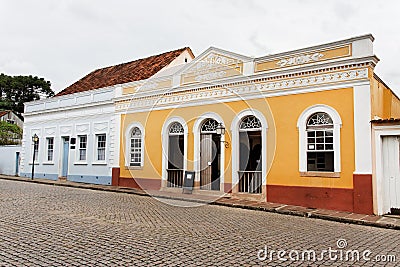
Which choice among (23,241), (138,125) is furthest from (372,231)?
(138,125)

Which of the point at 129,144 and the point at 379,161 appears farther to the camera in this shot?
the point at 129,144

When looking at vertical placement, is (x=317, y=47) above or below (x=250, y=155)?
above

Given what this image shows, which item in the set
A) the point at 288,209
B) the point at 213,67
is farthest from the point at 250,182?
the point at 213,67

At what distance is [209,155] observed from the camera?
13547mm

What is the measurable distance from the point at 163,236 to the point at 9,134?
89.4 ft

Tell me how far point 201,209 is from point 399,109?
843cm

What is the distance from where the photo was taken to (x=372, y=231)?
784 cm

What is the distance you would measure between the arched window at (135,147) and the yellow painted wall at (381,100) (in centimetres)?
923

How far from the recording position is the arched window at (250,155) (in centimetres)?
1219

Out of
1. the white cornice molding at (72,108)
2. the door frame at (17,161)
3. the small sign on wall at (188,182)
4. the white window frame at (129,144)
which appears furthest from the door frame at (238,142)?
the door frame at (17,161)

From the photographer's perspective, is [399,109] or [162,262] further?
[399,109]

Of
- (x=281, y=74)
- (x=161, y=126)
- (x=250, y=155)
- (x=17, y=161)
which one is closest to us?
(x=281, y=74)

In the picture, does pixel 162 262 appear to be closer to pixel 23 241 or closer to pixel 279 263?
pixel 279 263

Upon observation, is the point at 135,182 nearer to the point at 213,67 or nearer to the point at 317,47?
the point at 213,67
